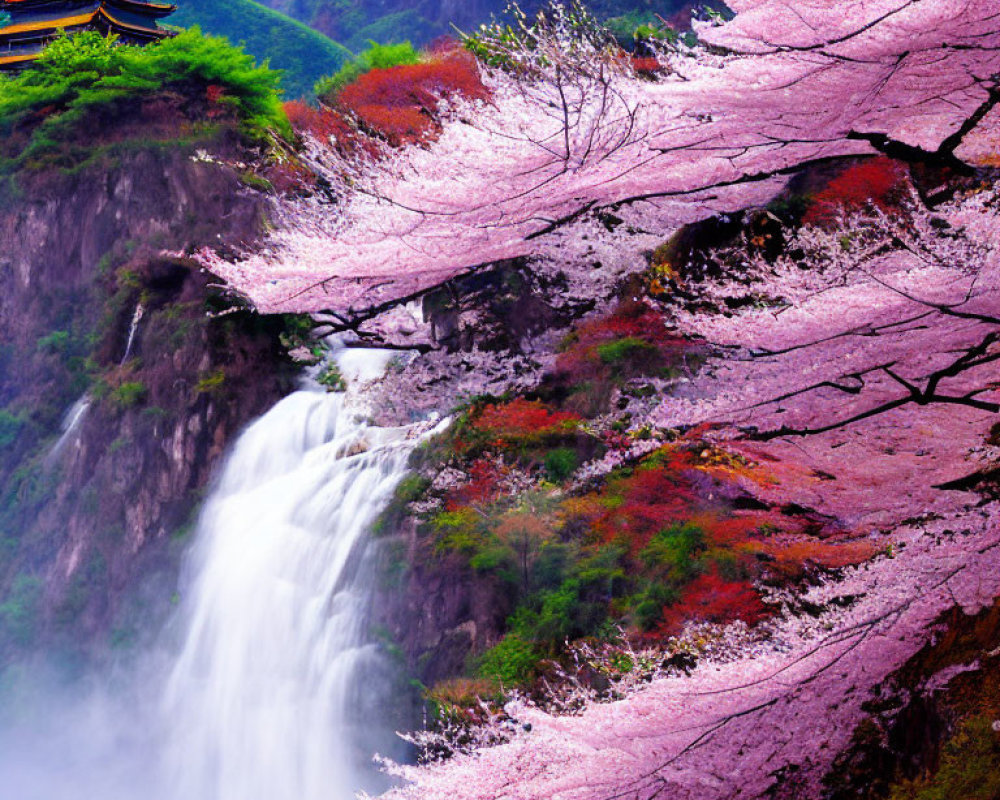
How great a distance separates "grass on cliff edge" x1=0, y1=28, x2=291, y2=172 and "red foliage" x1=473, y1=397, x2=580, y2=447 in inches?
376

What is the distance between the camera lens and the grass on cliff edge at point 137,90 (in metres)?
17.6

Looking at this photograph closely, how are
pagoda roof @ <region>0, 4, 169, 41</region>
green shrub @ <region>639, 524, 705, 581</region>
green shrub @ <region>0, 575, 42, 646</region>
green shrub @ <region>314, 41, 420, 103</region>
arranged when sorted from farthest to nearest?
pagoda roof @ <region>0, 4, 169, 41</region> < green shrub @ <region>314, 41, 420, 103</region> < green shrub @ <region>0, 575, 42, 646</region> < green shrub @ <region>639, 524, 705, 581</region>

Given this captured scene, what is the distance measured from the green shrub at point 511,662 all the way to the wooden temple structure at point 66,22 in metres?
20.5

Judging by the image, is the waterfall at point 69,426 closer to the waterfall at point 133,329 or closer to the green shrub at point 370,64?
the waterfall at point 133,329

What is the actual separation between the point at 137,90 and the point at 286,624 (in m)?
11.8

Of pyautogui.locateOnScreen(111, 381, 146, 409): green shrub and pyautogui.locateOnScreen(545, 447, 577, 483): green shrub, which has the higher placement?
pyautogui.locateOnScreen(111, 381, 146, 409): green shrub

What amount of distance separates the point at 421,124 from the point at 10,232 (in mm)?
9080

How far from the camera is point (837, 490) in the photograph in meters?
5.04

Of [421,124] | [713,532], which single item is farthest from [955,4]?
[421,124]

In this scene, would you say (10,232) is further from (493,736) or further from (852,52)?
(852,52)

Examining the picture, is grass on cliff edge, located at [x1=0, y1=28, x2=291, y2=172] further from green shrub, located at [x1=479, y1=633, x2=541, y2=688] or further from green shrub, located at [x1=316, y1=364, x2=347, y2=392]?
green shrub, located at [x1=479, y1=633, x2=541, y2=688]

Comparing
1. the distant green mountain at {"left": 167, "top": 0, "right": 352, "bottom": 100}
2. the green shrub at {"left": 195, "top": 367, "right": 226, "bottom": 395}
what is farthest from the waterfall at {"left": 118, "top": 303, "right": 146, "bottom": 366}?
the distant green mountain at {"left": 167, "top": 0, "right": 352, "bottom": 100}

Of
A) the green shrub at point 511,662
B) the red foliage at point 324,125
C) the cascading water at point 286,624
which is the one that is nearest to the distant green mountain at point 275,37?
the red foliage at point 324,125

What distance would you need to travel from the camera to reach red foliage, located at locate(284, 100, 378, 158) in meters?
15.4
